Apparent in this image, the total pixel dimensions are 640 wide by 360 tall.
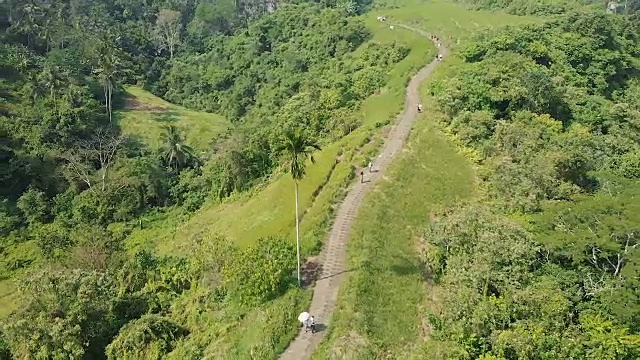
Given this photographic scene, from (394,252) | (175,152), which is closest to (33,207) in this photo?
(175,152)

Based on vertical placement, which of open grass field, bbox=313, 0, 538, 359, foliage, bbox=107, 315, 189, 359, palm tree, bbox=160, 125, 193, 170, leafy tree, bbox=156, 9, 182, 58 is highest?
leafy tree, bbox=156, 9, 182, 58

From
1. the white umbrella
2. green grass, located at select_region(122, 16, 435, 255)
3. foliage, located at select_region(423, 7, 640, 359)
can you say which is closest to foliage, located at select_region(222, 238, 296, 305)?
Result: green grass, located at select_region(122, 16, 435, 255)

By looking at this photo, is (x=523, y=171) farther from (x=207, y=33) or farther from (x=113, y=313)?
(x=207, y=33)

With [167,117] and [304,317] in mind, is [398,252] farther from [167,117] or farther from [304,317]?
[167,117]

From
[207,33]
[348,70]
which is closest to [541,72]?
[348,70]

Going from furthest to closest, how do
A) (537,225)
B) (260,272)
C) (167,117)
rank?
(167,117) → (537,225) → (260,272)

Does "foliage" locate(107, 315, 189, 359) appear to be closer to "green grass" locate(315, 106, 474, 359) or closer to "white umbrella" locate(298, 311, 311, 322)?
"white umbrella" locate(298, 311, 311, 322)

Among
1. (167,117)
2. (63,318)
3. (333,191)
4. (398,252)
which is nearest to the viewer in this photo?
(63,318)
